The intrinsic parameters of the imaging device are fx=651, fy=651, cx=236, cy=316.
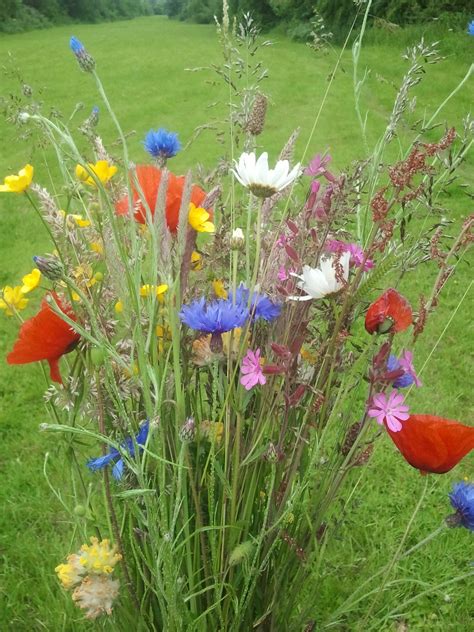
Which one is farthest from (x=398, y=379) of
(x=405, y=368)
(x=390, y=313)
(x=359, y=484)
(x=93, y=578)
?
(x=359, y=484)

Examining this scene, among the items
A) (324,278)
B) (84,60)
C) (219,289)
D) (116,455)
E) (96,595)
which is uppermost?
(84,60)

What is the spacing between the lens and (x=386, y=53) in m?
9.27

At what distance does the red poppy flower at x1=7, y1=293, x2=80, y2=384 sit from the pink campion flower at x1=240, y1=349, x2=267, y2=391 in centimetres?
24

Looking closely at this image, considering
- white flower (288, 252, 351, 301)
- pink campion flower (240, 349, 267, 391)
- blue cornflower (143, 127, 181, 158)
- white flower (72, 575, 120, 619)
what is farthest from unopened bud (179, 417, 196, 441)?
blue cornflower (143, 127, 181, 158)

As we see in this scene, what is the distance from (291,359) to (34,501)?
1.57 m

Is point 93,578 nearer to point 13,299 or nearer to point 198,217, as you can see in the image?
point 13,299

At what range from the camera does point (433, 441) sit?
874mm

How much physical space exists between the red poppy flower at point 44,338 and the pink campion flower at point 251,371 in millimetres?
239

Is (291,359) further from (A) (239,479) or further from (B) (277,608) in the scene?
(B) (277,608)

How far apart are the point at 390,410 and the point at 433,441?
0.28 feet

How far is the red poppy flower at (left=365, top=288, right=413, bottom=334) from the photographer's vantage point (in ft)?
2.55

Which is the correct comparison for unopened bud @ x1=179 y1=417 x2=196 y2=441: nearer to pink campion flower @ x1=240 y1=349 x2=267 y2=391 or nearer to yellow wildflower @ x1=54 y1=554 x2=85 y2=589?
pink campion flower @ x1=240 y1=349 x2=267 y2=391

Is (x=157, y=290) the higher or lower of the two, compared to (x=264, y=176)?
lower

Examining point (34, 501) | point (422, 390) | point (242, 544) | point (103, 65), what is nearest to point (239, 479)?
point (242, 544)
